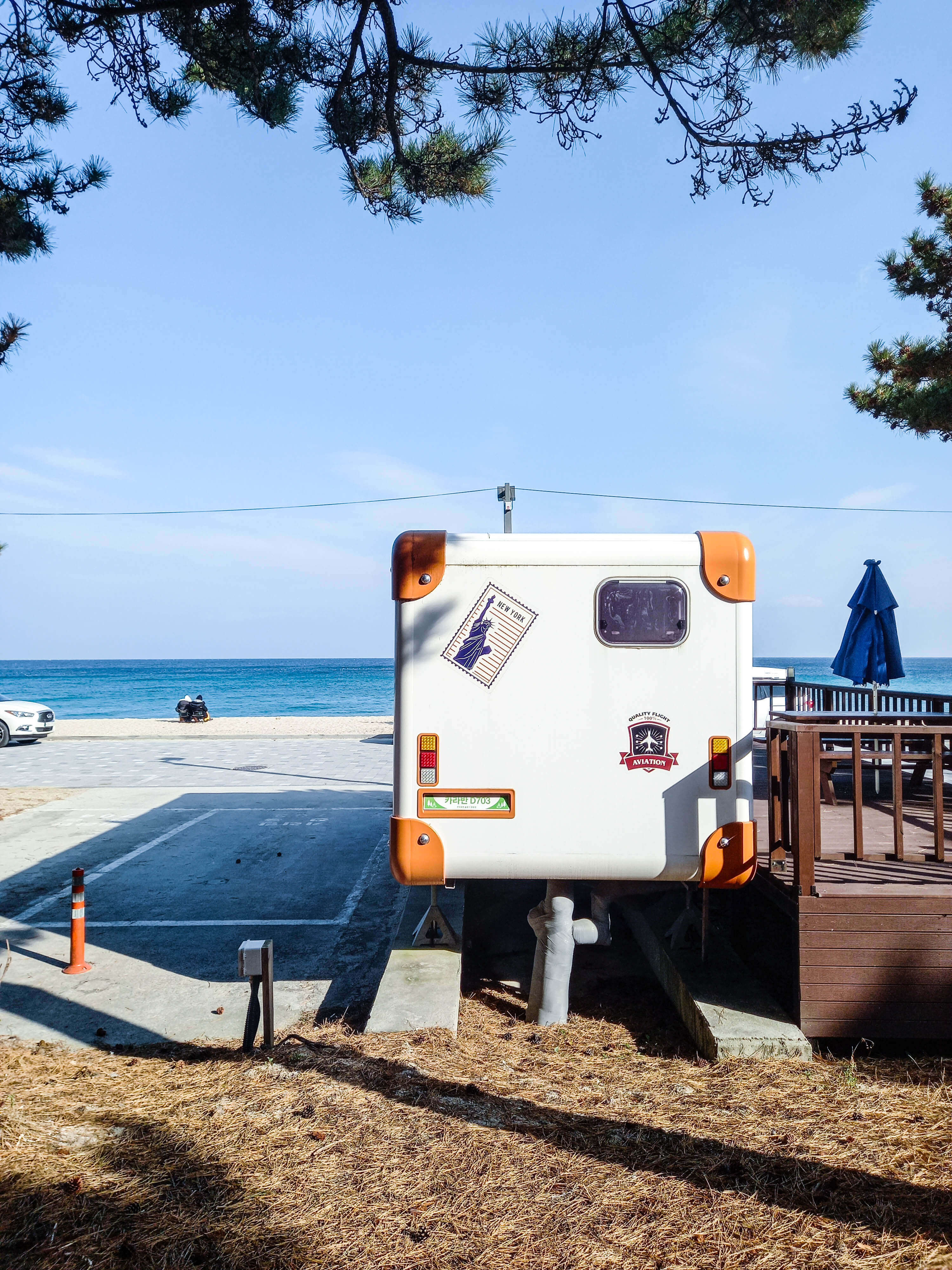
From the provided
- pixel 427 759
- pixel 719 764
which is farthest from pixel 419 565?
pixel 719 764

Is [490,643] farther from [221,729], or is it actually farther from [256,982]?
[221,729]

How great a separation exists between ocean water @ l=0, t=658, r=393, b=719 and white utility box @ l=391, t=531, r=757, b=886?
3141 cm

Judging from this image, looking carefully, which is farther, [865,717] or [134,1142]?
[865,717]

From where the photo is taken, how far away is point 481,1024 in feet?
18.6

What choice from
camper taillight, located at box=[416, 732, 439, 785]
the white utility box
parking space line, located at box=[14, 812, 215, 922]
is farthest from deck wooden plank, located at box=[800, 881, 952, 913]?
parking space line, located at box=[14, 812, 215, 922]

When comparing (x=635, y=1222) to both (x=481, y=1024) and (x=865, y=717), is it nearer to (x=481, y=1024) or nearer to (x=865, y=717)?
(x=481, y=1024)

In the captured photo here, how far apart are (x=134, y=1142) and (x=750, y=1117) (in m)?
2.82

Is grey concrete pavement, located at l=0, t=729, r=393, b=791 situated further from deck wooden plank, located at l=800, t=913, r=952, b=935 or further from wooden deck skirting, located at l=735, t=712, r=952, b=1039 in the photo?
deck wooden plank, located at l=800, t=913, r=952, b=935

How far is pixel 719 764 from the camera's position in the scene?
5316 millimetres

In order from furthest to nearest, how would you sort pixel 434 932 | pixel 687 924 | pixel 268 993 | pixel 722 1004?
pixel 434 932 < pixel 687 924 < pixel 722 1004 < pixel 268 993

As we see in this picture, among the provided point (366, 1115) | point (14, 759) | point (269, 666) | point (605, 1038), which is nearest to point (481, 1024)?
point (605, 1038)

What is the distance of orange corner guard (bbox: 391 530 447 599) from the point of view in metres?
5.41

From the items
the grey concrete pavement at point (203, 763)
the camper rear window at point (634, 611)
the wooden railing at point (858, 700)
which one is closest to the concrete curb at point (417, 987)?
the camper rear window at point (634, 611)

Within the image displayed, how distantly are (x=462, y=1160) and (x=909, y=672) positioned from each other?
11524 centimetres
